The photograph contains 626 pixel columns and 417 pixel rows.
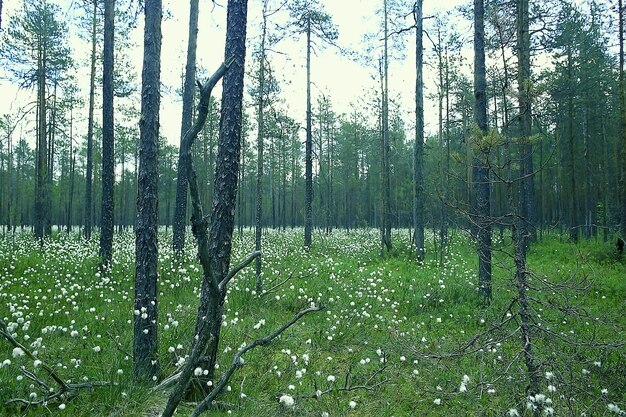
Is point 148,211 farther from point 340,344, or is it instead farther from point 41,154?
point 41,154

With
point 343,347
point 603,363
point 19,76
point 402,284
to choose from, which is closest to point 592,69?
point 402,284

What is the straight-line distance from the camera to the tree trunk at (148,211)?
442 centimetres

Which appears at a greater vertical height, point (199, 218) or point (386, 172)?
point (386, 172)

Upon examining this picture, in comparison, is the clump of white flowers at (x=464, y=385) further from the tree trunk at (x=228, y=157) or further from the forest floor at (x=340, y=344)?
the tree trunk at (x=228, y=157)

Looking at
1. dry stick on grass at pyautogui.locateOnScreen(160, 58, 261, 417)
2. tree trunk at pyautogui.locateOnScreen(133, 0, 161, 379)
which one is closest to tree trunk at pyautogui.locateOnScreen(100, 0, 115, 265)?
tree trunk at pyautogui.locateOnScreen(133, 0, 161, 379)

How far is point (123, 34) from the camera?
1914 centimetres

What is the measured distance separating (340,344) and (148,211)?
3.81m

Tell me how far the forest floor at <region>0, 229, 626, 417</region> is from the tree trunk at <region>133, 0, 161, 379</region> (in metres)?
0.28

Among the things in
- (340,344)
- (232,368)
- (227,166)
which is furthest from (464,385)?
(227,166)

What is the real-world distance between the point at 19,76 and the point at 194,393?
22881 mm

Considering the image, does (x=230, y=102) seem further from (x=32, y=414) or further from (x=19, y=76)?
(x=19, y=76)

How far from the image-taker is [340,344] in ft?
21.3

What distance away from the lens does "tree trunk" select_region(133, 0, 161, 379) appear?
14.5 ft

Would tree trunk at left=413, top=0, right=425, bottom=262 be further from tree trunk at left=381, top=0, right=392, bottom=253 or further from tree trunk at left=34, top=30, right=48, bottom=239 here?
tree trunk at left=34, top=30, right=48, bottom=239
